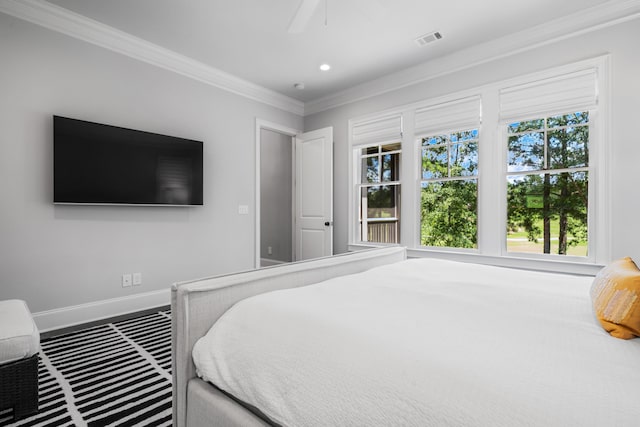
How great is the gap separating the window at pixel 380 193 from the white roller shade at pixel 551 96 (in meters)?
1.35

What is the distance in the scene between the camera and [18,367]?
1568 millimetres

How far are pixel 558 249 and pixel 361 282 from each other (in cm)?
250

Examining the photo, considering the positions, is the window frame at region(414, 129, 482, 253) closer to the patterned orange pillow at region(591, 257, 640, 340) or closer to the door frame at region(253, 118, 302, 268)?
the door frame at region(253, 118, 302, 268)

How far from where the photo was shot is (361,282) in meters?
1.66

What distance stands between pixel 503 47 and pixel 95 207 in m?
4.26

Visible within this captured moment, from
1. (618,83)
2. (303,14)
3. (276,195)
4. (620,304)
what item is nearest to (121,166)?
(303,14)

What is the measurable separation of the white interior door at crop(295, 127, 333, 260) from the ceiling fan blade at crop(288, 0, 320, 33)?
2.38m

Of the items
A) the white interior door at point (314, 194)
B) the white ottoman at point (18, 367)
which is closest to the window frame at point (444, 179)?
the white interior door at point (314, 194)

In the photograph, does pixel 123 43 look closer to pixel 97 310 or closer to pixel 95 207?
pixel 95 207

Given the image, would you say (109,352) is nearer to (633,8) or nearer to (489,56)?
(489,56)

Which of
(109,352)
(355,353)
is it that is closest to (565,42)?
(355,353)

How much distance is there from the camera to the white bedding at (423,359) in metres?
0.69

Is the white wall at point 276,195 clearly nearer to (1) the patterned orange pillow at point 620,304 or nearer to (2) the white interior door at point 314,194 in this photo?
(2) the white interior door at point 314,194

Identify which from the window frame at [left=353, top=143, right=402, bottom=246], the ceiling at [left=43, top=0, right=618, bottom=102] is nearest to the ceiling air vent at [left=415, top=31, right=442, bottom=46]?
the ceiling at [left=43, top=0, right=618, bottom=102]
